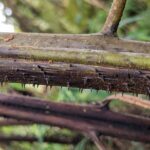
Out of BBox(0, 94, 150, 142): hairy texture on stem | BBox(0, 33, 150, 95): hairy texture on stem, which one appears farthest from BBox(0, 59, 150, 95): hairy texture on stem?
BBox(0, 94, 150, 142): hairy texture on stem

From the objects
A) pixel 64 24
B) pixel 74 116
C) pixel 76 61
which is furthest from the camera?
pixel 64 24

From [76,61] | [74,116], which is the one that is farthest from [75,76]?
[74,116]

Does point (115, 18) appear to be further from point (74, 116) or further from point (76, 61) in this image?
point (74, 116)

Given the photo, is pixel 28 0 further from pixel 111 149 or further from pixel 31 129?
pixel 111 149

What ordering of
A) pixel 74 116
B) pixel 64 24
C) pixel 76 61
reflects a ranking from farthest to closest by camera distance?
pixel 64 24, pixel 74 116, pixel 76 61

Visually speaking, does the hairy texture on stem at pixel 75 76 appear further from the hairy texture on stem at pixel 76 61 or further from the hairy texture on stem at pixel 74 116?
the hairy texture on stem at pixel 74 116

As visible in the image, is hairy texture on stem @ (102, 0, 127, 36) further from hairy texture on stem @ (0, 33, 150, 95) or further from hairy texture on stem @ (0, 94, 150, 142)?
hairy texture on stem @ (0, 94, 150, 142)

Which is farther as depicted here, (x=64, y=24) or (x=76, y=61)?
(x=64, y=24)
